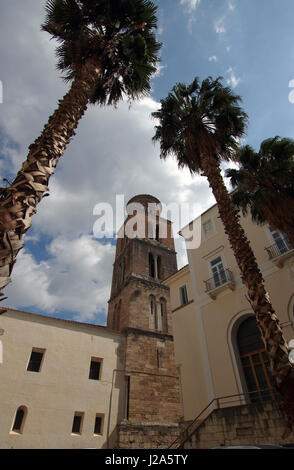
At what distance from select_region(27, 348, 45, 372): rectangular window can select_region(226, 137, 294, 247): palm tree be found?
15702 mm

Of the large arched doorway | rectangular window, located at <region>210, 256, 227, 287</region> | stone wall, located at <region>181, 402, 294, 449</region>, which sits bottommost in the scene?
stone wall, located at <region>181, 402, 294, 449</region>

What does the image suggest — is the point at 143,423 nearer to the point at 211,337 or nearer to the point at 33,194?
the point at 211,337

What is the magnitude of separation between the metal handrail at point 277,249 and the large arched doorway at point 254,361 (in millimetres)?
3253

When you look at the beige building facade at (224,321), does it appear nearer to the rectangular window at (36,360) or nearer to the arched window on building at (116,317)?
the rectangular window at (36,360)

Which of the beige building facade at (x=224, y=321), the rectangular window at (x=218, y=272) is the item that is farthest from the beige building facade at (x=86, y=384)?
the rectangular window at (x=218, y=272)

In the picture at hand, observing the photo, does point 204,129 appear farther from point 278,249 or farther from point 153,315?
point 153,315

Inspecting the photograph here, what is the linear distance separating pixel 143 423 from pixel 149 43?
72.2 ft

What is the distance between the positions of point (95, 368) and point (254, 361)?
12.1 metres

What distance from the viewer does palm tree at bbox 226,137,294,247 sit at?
955 centimetres

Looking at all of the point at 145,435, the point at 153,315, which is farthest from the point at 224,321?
the point at 153,315

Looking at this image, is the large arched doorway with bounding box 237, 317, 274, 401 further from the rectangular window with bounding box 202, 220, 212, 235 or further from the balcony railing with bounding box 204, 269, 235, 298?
the rectangular window with bounding box 202, 220, 212, 235

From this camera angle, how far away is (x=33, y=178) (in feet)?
11.5

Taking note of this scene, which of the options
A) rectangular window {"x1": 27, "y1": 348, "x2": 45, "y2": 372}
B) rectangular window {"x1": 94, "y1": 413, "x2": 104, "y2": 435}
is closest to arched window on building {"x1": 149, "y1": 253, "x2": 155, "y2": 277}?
rectangular window {"x1": 94, "y1": 413, "x2": 104, "y2": 435}

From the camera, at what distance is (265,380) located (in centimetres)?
1043
